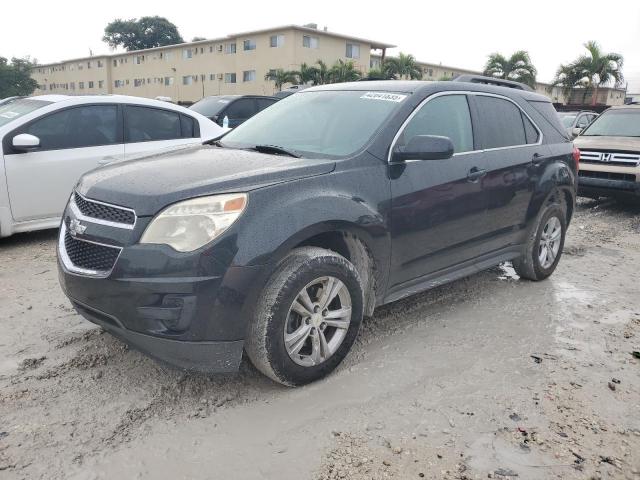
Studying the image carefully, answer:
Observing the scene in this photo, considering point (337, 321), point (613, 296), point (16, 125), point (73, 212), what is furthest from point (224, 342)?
point (16, 125)

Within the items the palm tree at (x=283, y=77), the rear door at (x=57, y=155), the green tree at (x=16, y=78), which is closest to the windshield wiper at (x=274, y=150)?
the rear door at (x=57, y=155)

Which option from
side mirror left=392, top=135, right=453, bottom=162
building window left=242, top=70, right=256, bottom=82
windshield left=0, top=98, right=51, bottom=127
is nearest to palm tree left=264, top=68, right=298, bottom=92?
building window left=242, top=70, right=256, bottom=82

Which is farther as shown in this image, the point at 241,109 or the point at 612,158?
the point at 241,109

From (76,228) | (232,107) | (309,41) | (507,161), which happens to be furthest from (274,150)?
(309,41)

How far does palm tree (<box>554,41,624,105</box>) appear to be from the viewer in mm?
35000

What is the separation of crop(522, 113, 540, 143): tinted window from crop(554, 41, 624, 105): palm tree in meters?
35.7

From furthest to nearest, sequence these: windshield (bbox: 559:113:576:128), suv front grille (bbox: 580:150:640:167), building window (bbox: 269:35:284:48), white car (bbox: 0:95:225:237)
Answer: building window (bbox: 269:35:284:48), windshield (bbox: 559:113:576:128), suv front grille (bbox: 580:150:640:167), white car (bbox: 0:95:225:237)

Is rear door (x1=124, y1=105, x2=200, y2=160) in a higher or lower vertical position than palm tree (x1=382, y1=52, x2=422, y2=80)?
lower

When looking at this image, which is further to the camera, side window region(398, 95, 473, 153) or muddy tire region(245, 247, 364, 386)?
side window region(398, 95, 473, 153)

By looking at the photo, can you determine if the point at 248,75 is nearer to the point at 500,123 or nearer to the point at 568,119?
the point at 568,119

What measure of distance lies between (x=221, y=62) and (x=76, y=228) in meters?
45.2

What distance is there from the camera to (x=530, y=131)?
484 cm

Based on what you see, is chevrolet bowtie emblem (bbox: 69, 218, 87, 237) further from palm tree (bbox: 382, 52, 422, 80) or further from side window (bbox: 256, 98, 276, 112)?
palm tree (bbox: 382, 52, 422, 80)

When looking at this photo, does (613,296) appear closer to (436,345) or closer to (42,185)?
(436,345)
